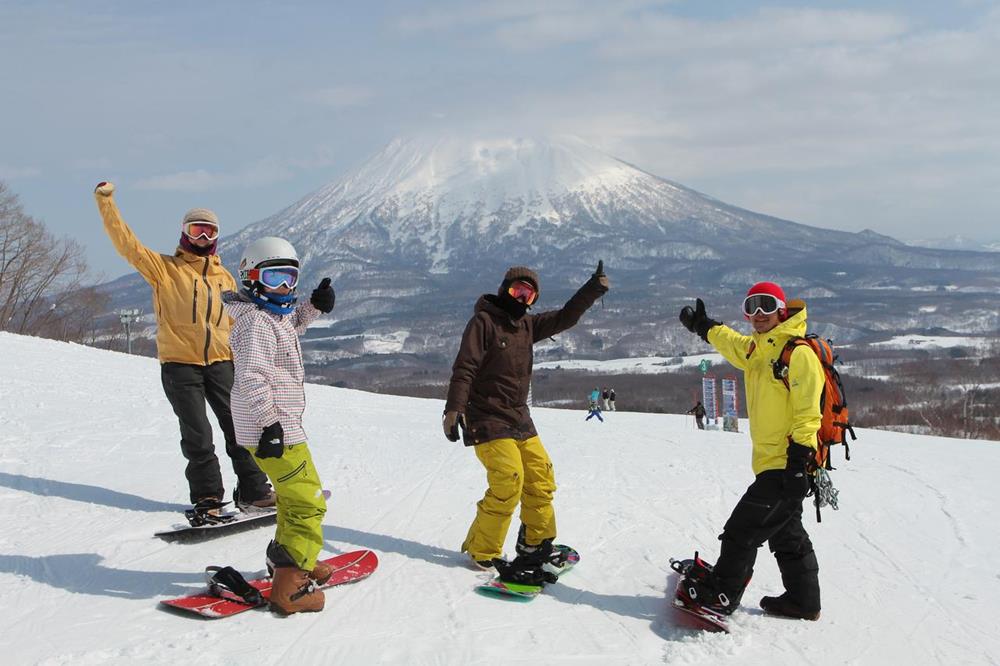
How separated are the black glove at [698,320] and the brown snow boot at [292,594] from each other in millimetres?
2631

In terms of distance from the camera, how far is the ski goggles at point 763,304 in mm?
4387

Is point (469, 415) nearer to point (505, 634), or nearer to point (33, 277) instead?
point (505, 634)

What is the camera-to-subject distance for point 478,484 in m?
7.61

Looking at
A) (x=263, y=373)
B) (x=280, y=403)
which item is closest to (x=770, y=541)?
(x=280, y=403)

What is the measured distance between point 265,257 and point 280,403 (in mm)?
781

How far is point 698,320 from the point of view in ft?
16.2

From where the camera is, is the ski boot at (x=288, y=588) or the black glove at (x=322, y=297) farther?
the black glove at (x=322, y=297)

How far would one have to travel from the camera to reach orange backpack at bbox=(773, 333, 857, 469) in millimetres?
4188

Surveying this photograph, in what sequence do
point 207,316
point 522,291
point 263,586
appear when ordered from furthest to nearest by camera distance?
point 207,316
point 522,291
point 263,586

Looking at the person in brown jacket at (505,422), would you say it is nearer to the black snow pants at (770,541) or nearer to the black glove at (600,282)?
the black glove at (600,282)

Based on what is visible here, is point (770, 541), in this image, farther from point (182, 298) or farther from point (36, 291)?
point (36, 291)

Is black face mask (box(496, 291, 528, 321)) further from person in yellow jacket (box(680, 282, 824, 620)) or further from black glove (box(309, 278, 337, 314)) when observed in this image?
person in yellow jacket (box(680, 282, 824, 620))

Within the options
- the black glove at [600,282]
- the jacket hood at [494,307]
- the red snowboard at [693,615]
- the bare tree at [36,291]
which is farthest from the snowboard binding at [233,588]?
the bare tree at [36,291]

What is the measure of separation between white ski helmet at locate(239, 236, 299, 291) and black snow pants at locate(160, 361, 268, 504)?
1.51 metres
